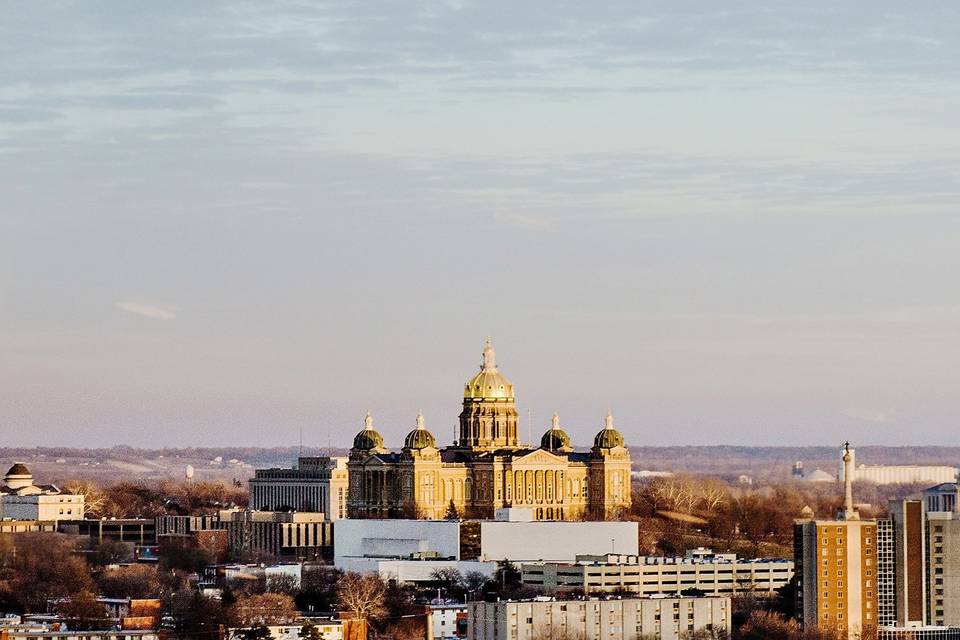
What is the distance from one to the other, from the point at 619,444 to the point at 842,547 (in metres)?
51.7

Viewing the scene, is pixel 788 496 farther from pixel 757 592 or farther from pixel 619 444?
pixel 757 592

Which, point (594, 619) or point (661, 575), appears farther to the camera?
point (661, 575)

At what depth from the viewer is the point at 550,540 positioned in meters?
163

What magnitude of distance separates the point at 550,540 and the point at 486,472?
15.7 m

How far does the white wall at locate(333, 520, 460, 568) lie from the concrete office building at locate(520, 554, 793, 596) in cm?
1358

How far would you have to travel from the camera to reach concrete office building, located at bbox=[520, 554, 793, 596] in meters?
146

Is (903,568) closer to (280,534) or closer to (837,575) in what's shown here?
(837,575)

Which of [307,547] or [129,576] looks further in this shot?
[307,547]

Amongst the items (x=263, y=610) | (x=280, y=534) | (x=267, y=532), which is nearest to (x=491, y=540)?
(x=280, y=534)

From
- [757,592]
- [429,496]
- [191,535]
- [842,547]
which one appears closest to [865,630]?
[842,547]

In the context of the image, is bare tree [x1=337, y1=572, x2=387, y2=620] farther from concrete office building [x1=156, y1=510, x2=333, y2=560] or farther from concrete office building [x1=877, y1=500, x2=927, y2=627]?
concrete office building [x1=156, y1=510, x2=333, y2=560]

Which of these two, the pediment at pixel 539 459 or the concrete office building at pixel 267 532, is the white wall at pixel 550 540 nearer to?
the pediment at pixel 539 459

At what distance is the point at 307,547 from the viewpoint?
18462 centimetres

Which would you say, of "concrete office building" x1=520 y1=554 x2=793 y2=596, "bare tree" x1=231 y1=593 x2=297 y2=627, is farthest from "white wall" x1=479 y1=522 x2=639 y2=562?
"bare tree" x1=231 y1=593 x2=297 y2=627
